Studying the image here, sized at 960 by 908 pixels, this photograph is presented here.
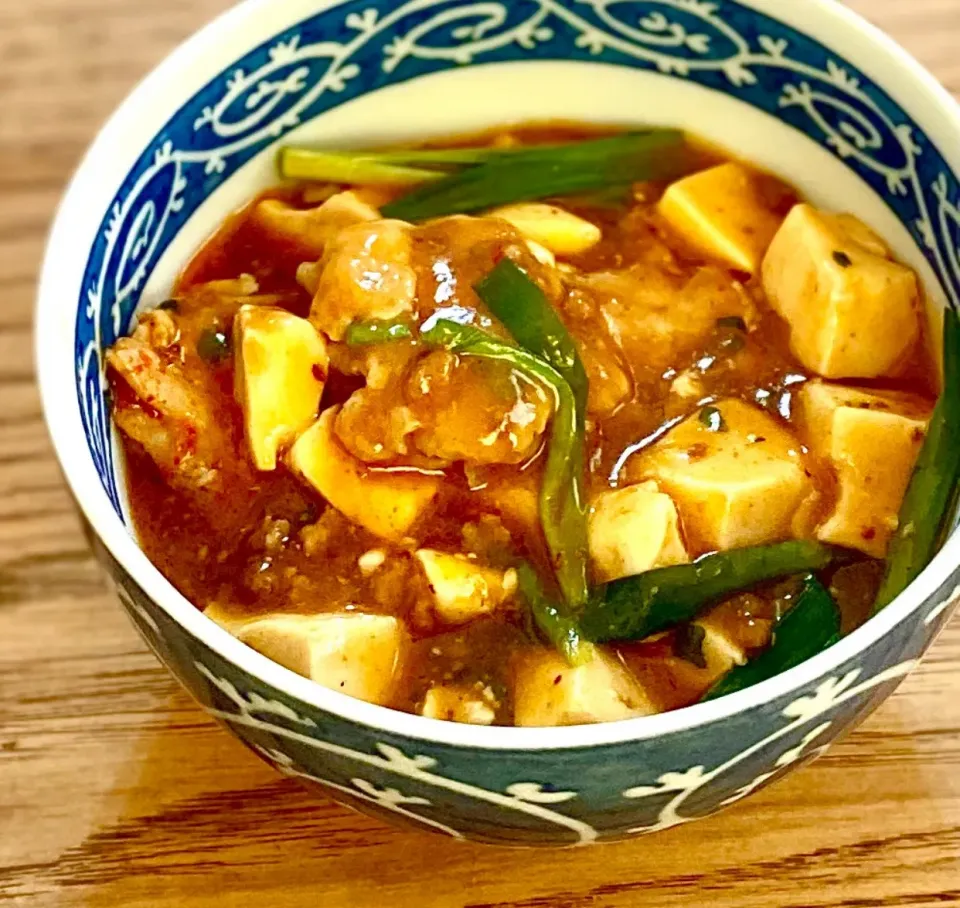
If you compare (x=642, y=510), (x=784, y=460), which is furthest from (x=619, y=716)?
(x=784, y=460)

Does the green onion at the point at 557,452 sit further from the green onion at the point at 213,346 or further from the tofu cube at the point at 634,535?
the green onion at the point at 213,346

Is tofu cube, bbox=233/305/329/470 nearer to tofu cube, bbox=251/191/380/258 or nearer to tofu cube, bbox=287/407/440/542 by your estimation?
tofu cube, bbox=287/407/440/542

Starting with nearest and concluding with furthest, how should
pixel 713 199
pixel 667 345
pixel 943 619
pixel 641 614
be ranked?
1. pixel 943 619
2. pixel 641 614
3. pixel 667 345
4. pixel 713 199

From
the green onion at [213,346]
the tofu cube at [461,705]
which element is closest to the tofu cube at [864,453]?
the tofu cube at [461,705]

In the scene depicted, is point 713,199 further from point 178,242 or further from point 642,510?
point 178,242

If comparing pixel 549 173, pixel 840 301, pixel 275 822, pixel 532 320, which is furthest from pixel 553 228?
pixel 275 822

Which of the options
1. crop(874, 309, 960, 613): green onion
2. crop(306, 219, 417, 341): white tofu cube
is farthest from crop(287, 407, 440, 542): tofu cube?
crop(874, 309, 960, 613): green onion
